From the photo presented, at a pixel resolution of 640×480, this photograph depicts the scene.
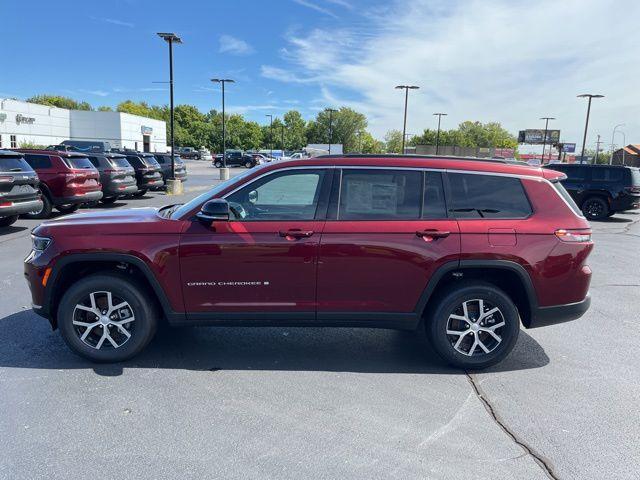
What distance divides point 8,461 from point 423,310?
3000 mm

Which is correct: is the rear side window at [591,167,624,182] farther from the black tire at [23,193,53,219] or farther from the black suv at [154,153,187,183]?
the black suv at [154,153,187,183]

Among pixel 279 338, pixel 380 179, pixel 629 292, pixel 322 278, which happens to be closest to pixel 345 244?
pixel 322 278

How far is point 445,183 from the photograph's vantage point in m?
3.88

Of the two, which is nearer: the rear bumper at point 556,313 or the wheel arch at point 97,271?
the wheel arch at point 97,271

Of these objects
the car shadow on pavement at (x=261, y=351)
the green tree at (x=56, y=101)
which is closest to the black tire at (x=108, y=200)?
the car shadow on pavement at (x=261, y=351)

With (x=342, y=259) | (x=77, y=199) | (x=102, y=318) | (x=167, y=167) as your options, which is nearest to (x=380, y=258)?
(x=342, y=259)

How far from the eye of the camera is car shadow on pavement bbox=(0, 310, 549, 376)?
155 inches

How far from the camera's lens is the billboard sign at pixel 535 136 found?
9100cm

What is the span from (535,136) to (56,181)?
99612 mm

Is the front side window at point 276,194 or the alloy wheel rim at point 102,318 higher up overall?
the front side window at point 276,194

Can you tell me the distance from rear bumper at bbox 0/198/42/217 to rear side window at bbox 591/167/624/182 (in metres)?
15.5

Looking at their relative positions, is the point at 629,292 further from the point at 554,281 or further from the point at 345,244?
the point at 345,244

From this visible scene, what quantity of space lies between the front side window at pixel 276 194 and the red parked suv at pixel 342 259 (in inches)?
0.6

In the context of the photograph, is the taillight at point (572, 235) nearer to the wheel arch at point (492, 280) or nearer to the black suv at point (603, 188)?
the wheel arch at point (492, 280)
